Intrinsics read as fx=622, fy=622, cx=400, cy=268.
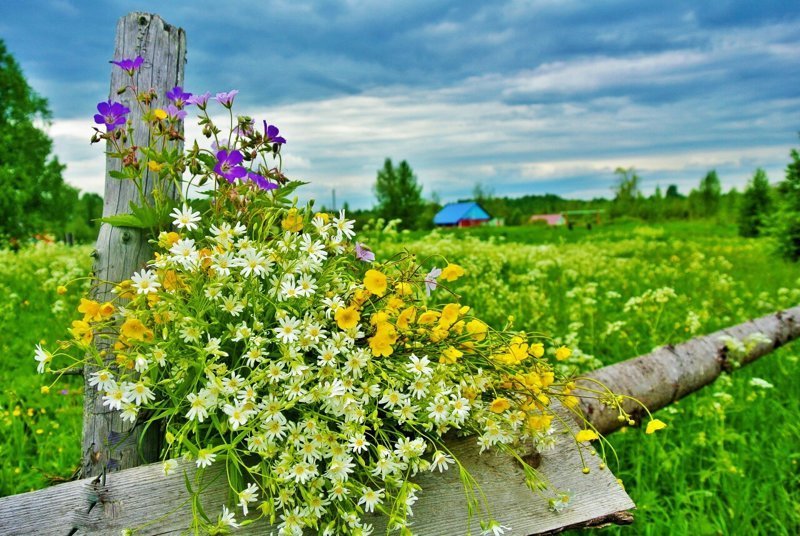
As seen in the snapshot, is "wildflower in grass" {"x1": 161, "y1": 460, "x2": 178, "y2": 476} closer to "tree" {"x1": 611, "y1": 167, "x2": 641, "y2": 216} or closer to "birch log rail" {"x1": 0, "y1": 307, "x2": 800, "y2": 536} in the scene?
"birch log rail" {"x1": 0, "y1": 307, "x2": 800, "y2": 536}

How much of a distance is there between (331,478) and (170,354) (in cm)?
53

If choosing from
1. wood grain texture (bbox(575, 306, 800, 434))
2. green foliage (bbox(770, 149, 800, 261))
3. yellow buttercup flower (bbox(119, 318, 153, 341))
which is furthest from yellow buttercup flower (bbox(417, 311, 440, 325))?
green foliage (bbox(770, 149, 800, 261))

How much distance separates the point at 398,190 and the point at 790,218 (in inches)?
1321

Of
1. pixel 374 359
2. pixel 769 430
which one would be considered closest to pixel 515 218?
pixel 769 430

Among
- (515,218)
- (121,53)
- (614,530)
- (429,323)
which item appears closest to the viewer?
(429,323)

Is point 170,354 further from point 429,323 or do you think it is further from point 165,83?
point 165,83

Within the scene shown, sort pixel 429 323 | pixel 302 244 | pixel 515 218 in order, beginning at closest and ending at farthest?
pixel 302 244 → pixel 429 323 → pixel 515 218

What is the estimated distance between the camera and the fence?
172 centimetres

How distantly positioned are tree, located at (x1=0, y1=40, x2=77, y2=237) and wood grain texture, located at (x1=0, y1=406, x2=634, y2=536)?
2320 centimetres

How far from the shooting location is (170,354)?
163 centimetres

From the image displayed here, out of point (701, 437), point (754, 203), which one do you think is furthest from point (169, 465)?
point (754, 203)

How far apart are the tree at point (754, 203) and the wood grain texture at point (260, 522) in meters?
24.9

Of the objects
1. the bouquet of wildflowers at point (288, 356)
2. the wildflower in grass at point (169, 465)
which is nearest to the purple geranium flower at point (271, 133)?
the bouquet of wildflowers at point (288, 356)

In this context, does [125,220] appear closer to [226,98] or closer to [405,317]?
[226,98]
